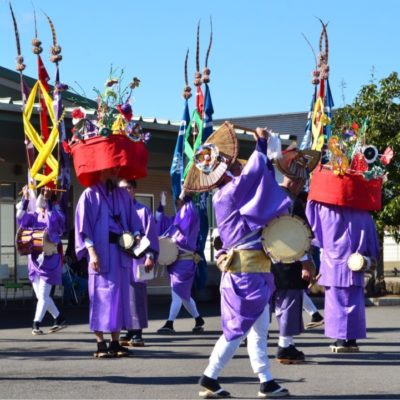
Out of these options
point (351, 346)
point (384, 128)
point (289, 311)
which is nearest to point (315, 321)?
point (351, 346)

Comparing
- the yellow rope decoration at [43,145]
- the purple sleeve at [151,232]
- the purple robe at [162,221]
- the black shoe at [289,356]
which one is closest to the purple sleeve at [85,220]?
the purple sleeve at [151,232]

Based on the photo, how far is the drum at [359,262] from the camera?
388 inches

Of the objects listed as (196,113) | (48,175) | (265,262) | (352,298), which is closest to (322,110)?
(196,113)

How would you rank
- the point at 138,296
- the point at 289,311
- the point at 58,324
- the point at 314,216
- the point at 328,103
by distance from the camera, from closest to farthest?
the point at 289,311
the point at 314,216
the point at 138,296
the point at 58,324
the point at 328,103

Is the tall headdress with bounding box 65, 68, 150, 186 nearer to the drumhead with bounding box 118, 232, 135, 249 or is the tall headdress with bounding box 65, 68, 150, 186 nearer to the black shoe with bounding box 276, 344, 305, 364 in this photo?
the drumhead with bounding box 118, 232, 135, 249

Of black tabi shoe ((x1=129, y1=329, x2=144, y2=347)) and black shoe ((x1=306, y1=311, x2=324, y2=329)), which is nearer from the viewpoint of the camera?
black tabi shoe ((x1=129, y1=329, x2=144, y2=347))

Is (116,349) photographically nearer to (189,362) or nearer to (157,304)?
(189,362)

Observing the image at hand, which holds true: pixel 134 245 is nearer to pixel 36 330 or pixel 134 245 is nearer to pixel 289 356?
pixel 289 356

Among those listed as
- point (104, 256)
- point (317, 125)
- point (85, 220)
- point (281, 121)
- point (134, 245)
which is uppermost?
point (281, 121)

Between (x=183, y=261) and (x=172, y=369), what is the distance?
169 inches

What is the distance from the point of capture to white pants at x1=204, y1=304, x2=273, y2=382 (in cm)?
709

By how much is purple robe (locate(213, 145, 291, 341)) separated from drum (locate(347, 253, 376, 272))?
109 inches

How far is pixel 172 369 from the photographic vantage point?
8.73m

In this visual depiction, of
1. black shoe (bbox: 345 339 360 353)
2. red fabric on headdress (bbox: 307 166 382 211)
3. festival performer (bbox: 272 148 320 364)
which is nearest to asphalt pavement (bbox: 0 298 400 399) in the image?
black shoe (bbox: 345 339 360 353)
